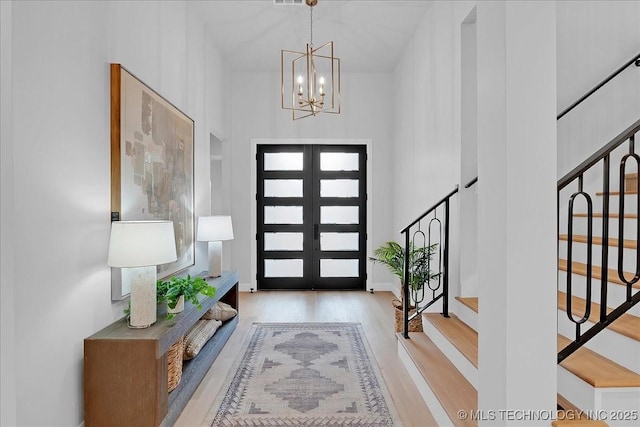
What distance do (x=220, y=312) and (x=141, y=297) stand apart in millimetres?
1759

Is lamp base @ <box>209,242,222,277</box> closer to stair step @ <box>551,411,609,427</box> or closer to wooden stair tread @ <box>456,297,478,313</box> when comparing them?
wooden stair tread @ <box>456,297,478,313</box>

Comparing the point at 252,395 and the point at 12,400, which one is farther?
the point at 252,395

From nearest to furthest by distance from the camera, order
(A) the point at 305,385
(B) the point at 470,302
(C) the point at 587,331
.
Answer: (C) the point at 587,331 < (A) the point at 305,385 < (B) the point at 470,302

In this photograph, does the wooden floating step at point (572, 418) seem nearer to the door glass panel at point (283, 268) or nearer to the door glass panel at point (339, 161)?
the door glass panel at point (283, 268)

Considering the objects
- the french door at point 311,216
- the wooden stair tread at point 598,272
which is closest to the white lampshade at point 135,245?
the wooden stair tread at point 598,272

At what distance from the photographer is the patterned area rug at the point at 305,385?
96.5 inches

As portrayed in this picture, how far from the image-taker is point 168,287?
2.67m

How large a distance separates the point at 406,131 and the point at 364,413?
148 inches

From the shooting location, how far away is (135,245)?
2.22 metres

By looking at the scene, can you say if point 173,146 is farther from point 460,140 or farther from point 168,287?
point 460,140

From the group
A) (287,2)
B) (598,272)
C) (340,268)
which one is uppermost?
(287,2)

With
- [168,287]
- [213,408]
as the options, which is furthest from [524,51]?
[213,408]

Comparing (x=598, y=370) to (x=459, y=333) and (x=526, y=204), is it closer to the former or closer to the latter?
(x=526, y=204)

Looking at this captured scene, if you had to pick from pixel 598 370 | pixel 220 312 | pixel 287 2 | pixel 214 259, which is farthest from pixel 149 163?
pixel 598 370
